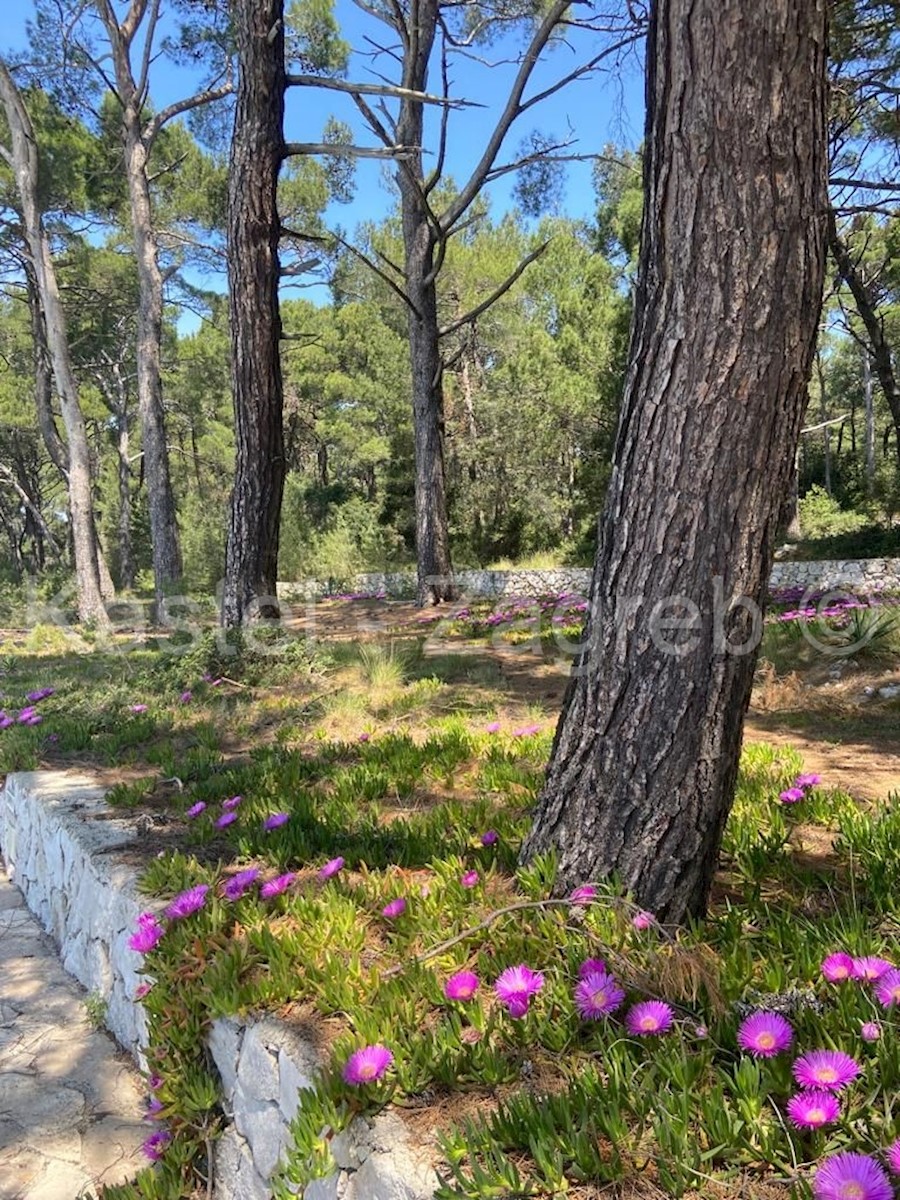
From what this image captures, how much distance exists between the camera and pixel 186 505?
100 feet

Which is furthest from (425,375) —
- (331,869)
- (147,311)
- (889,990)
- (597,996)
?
(889,990)

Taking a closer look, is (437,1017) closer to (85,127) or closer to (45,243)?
(45,243)

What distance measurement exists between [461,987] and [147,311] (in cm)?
1186

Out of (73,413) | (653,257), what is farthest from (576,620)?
(73,413)

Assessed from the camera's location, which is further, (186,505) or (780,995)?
(186,505)

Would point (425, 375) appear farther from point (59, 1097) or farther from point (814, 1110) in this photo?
point (814, 1110)

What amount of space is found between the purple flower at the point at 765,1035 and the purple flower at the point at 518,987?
39 cm

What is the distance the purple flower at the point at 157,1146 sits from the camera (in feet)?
6.23

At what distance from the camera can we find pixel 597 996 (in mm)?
1462

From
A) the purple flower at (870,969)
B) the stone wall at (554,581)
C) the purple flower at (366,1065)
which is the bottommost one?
the stone wall at (554,581)

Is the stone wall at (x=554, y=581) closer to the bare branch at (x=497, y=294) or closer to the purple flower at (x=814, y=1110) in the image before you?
the bare branch at (x=497, y=294)

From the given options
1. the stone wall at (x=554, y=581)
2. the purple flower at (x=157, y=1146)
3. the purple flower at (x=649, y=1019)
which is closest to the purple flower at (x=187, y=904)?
the purple flower at (x=157, y=1146)

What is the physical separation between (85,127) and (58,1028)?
14657 millimetres

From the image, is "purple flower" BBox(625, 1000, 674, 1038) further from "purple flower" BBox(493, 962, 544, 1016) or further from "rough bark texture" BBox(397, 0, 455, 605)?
"rough bark texture" BBox(397, 0, 455, 605)
